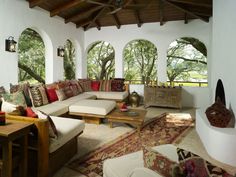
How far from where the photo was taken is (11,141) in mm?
Answer: 1860

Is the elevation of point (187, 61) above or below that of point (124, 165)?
above

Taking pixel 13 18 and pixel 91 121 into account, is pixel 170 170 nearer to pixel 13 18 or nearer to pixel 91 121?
pixel 91 121

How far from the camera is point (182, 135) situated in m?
3.71

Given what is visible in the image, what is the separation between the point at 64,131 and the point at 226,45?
2.77 m

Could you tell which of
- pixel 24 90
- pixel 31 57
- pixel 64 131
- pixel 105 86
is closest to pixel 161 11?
pixel 105 86

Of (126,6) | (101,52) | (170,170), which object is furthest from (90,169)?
(101,52)

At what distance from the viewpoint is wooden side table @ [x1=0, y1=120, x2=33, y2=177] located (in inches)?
72.0

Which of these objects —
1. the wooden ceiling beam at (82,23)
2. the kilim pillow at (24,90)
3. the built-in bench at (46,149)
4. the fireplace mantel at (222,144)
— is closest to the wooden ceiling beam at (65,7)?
the wooden ceiling beam at (82,23)

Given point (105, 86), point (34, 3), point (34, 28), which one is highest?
point (34, 3)

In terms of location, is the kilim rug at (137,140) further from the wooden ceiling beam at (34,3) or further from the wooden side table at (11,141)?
the wooden ceiling beam at (34,3)

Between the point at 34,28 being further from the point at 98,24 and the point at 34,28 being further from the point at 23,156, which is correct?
the point at 23,156

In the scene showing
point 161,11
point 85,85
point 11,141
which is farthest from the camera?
point 85,85

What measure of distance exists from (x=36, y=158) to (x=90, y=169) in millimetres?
657

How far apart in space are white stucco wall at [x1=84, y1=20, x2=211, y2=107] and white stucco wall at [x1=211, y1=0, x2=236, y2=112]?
2.66 m
